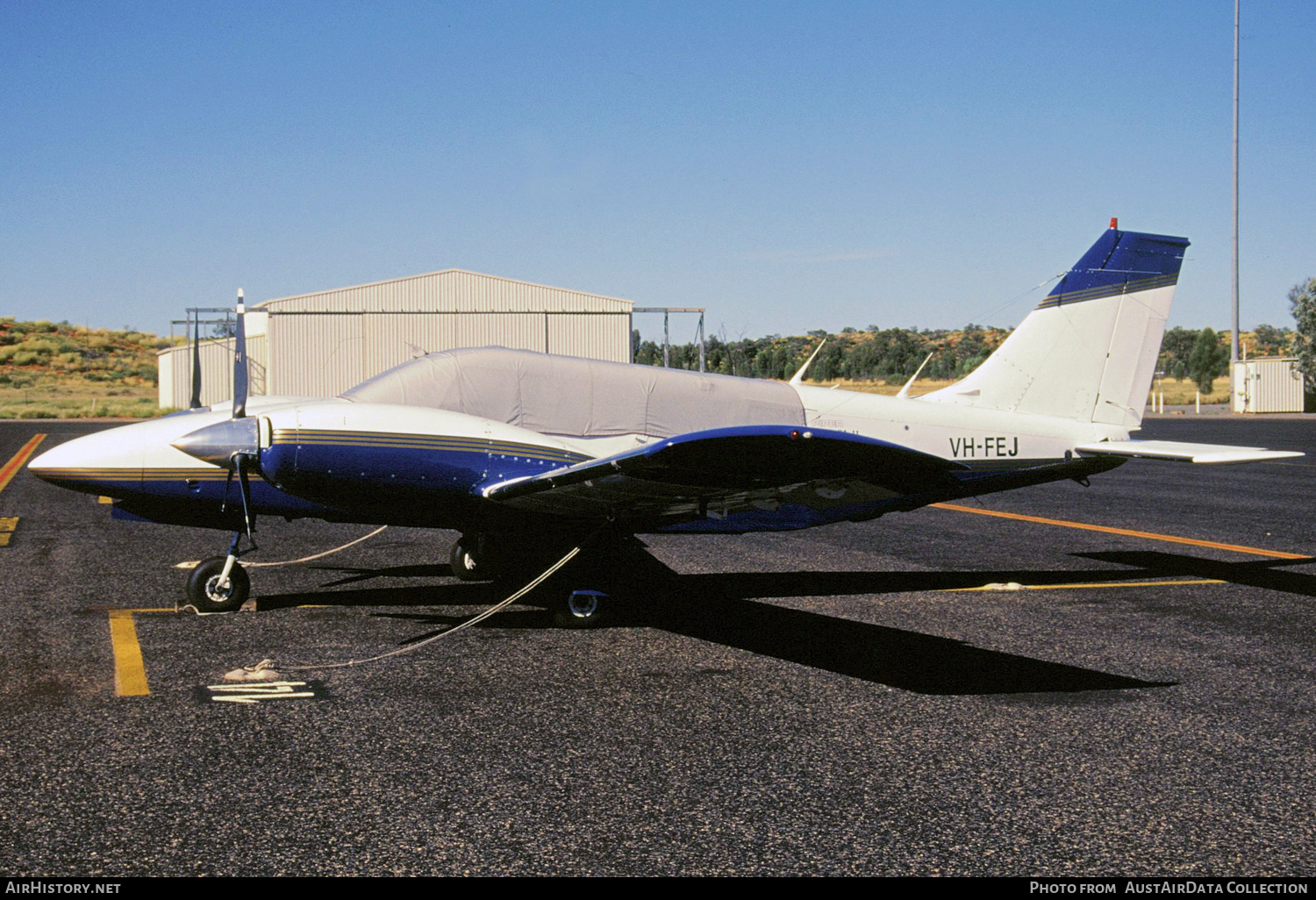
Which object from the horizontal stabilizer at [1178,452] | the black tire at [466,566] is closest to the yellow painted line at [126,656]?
the black tire at [466,566]

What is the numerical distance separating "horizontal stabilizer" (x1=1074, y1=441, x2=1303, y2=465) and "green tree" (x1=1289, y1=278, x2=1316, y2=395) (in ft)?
171

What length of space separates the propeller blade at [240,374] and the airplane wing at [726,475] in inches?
84.4

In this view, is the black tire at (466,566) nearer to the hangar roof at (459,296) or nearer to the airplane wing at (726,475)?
the airplane wing at (726,475)

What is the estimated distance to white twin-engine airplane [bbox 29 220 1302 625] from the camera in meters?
6.87

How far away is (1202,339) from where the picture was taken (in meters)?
87.5

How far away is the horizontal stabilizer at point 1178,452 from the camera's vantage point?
9.01 meters

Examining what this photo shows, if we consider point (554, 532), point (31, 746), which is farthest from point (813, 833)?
point (554, 532)

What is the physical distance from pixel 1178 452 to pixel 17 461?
24.5 m

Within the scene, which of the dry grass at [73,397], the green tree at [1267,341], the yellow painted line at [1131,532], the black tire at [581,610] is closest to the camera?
the black tire at [581,610]

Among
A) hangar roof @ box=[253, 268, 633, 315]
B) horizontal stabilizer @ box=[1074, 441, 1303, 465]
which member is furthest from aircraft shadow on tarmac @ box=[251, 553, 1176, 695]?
hangar roof @ box=[253, 268, 633, 315]

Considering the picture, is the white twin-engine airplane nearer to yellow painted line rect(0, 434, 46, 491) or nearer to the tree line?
yellow painted line rect(0, 434, 46, 491)

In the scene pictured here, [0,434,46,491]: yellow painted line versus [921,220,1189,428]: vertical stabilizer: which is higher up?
[921,220,1189,428]: vertical stabilizer

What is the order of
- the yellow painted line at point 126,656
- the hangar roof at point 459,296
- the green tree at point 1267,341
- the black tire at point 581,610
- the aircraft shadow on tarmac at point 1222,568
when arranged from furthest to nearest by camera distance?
the green tree at point 1267,341 < the hangar roof at point 459,296 < the aircraft shadow on tarmac at point 1222,568 < the black tire at point 581,610 < the yellow painted line at point 126,656

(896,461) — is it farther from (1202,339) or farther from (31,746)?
(1202,339)
